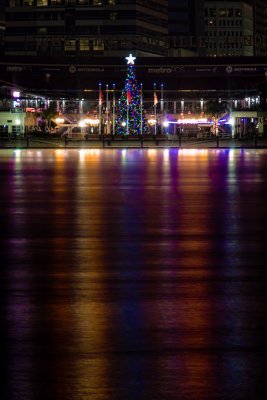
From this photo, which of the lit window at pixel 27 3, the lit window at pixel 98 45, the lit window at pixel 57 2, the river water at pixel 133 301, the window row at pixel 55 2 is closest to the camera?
the river water at pixel 133 301

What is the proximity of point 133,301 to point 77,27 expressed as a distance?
175 m

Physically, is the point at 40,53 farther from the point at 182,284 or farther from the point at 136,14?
the point at 182,284

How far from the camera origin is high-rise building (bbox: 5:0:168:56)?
18025 centimetres

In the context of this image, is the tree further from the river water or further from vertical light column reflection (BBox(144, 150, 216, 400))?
vertical light column reflection (BBox(144, 150, 216, 400))

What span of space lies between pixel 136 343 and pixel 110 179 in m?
22.3

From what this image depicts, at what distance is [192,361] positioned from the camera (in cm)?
739

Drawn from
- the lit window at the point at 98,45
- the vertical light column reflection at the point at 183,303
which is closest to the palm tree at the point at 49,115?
the lit window at the point at 98,45

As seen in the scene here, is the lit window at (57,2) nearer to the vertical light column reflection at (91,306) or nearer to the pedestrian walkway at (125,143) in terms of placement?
the pedestrian walkway at (125,143)

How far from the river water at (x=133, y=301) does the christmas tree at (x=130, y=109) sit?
73279mm

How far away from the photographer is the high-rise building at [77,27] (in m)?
180

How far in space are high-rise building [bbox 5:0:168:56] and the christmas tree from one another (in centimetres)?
8280

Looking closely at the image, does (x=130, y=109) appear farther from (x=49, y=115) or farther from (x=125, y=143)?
(x=49, y=115)

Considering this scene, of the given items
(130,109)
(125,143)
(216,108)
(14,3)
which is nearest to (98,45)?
(14,3)

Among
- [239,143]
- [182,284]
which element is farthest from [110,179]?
[239,143]
